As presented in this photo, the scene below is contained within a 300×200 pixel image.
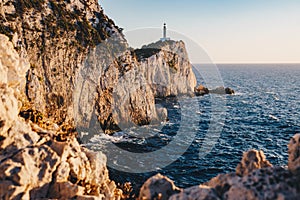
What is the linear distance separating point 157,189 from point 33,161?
5801 mm

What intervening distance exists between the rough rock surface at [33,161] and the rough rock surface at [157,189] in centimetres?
301

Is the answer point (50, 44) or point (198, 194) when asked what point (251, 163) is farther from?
point (50, 44)

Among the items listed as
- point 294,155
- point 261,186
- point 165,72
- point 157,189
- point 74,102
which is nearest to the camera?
point 261,186

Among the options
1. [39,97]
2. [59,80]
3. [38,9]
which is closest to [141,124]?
[59,80]

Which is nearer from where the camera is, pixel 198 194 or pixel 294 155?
pixel 198 194

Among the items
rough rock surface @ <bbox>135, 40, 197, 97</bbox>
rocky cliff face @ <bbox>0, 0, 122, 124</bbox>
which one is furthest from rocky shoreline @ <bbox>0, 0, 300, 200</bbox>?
rough rock surface @ <bbox>135, 40, 197, 97</bbox>

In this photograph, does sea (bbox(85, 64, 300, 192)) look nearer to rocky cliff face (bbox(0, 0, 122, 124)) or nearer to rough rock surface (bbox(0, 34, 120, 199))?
rocky cliff face (bbox(0, 0, 122, 124))

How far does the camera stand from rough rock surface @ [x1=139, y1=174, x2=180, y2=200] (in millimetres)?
9844

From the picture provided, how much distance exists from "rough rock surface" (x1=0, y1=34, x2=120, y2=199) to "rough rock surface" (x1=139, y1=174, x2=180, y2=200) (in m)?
3.01

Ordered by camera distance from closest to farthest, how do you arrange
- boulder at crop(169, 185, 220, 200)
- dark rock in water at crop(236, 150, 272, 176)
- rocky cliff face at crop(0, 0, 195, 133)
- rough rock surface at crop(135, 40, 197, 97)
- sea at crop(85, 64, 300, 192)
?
boulder at crop(169, 185, 220, 200) < dark rock in water at crop(236, 150, 272, 176) < sea at crop(85, 64, 300, 192) < rocky cliff face at crop(0, 0, 195, 133) < rough rock surface at crop(135, 40, 197, 97)

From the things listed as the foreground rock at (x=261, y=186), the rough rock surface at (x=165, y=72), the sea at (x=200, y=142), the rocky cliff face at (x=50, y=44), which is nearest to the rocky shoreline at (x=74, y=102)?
the foreground rock at (x=261, y=186)

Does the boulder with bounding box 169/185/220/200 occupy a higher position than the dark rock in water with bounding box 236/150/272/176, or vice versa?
the dark rock in water with bounding box 236/150/272/176

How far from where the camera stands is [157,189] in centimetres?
1001

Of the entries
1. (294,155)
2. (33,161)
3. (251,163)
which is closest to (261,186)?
(294,155)
